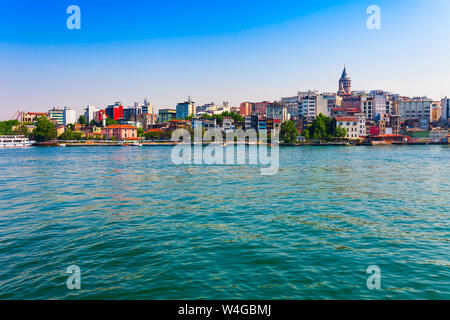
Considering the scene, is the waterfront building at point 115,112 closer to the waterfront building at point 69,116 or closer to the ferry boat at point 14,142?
the waterfront building at point 69,116

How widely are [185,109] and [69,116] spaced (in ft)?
182

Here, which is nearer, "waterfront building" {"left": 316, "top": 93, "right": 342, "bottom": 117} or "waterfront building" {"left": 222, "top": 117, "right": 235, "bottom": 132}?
"waterfront building" {"left": 222, "top": 117, "right": 235, "bottom": 132}

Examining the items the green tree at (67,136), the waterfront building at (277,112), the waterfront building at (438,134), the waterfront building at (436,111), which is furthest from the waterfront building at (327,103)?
the green tree at (67,136)

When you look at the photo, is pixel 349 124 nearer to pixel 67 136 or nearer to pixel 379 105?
pixel 379 105

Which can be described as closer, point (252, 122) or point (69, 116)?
point (252, 122)

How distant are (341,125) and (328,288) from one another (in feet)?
325

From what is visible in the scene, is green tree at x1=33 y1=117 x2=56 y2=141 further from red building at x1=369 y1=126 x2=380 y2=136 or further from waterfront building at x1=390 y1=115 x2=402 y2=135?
waterfront building at x1=390 y1=115 x2=402 y2=135

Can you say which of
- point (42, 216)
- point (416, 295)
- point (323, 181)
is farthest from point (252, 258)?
point (323, 181)

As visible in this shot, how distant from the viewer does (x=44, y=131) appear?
103938 millimetres

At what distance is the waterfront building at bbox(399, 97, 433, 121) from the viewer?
12438 centimetres

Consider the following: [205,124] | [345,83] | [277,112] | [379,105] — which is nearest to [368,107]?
[379,105]

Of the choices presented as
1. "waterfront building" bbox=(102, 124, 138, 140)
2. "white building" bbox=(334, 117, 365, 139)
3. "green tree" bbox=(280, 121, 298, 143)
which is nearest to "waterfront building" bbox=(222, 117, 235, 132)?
"green tree" bbox=(280, 121, 298, 143)

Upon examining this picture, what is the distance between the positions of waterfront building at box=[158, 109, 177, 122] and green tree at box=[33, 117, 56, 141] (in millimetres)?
56791

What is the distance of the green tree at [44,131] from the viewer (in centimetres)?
10375
